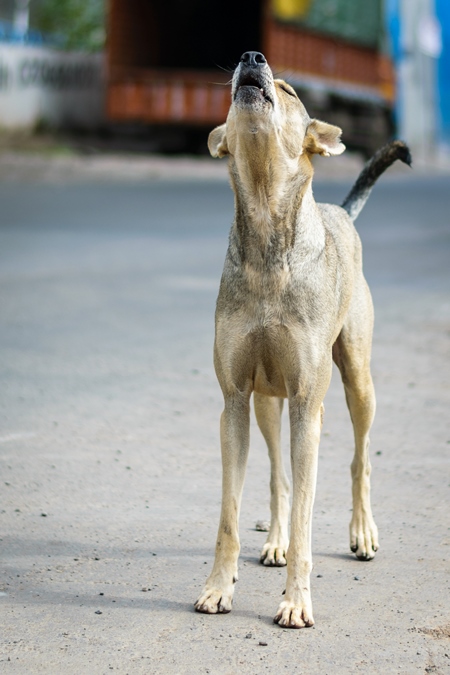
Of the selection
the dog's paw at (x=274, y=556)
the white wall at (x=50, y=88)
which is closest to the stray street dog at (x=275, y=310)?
the dog's paw at (x=274, y=556)

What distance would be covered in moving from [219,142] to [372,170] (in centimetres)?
145

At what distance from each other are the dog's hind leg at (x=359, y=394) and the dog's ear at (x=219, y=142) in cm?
96

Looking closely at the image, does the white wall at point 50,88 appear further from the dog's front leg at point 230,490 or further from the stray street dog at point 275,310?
the dog's front leg at point 230,490

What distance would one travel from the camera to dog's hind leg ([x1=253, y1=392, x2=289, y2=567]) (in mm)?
5121

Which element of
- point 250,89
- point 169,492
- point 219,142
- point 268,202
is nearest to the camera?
point 250,89

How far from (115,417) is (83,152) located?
800 inches

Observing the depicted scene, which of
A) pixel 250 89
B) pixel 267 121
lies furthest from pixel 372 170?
pixel 250 89

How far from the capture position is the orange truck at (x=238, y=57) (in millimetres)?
28234

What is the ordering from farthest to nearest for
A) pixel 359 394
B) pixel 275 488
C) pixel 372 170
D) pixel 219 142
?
pixel 372 170, pixel 359 394, pixel 275 488, pixel 219 142

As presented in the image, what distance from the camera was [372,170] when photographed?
615 cm

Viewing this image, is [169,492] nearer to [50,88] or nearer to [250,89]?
[250,89]

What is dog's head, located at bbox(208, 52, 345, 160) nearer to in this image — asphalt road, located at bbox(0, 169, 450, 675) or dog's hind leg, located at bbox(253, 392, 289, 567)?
dog's hind leg, located at bbox(253, 392, 289, 567)

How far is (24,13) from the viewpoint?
45.0 metres

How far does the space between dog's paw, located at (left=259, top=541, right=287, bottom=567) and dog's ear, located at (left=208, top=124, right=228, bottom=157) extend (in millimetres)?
1703
